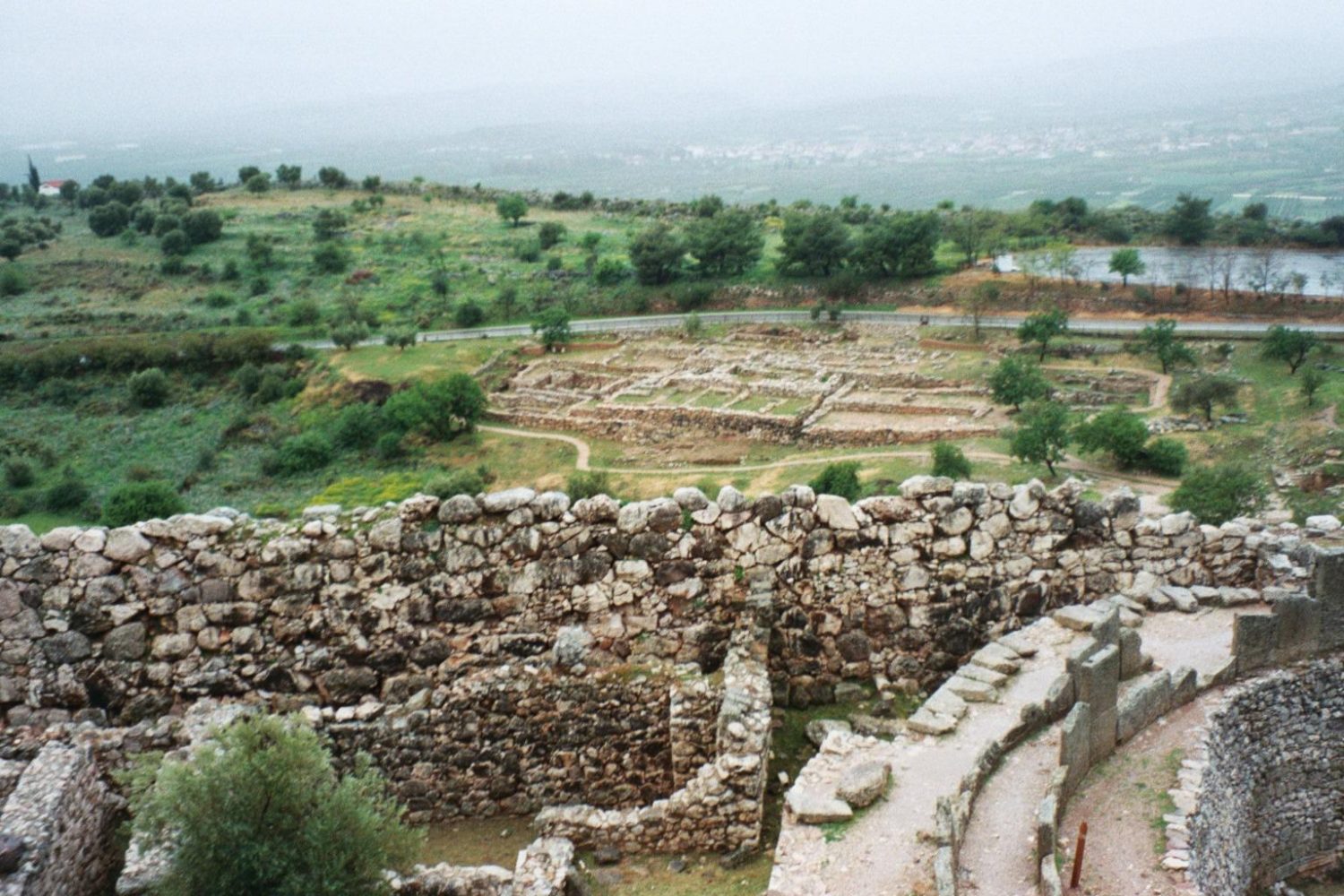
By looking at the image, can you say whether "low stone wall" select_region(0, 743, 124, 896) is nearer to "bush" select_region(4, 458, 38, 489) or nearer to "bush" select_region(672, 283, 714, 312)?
"bush" select_region(4, 458, 38, 489)

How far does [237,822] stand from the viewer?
8438 mm

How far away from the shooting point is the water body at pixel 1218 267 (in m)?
74.6

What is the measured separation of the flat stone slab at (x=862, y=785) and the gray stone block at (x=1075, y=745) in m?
1.49

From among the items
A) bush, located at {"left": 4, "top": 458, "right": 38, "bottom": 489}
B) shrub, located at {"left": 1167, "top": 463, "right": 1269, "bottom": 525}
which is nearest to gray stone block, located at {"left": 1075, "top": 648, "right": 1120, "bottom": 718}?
shrub, located at {"left": 1167, "top": 463, "right": 1269, "bottom": 525}

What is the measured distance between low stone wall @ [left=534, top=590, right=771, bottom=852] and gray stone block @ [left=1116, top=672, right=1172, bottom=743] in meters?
3.27

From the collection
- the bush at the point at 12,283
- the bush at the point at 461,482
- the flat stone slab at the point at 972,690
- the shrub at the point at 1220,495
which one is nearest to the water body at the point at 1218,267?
the shrub at the point at 1220,495

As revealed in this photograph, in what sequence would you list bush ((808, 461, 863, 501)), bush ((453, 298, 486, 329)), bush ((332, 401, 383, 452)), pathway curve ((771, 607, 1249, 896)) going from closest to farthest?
1. pathway curve ((771, 607, 1249, 896))
2. bush ((808, 461, 863, 501))
3. bush ((332, 401, 383, 452))
4. bush ((453, 298, 486, 329))

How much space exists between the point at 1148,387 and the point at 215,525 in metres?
52.5

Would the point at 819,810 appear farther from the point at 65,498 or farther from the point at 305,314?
the point at 305,314

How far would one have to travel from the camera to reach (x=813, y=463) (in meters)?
47.4

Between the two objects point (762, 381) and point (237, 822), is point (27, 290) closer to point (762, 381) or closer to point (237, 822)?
point (762, 381)

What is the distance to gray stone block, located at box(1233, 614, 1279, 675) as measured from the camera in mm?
11172

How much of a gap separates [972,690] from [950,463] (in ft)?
99.5

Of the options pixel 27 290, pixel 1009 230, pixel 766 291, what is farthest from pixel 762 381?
pixel 27 290
